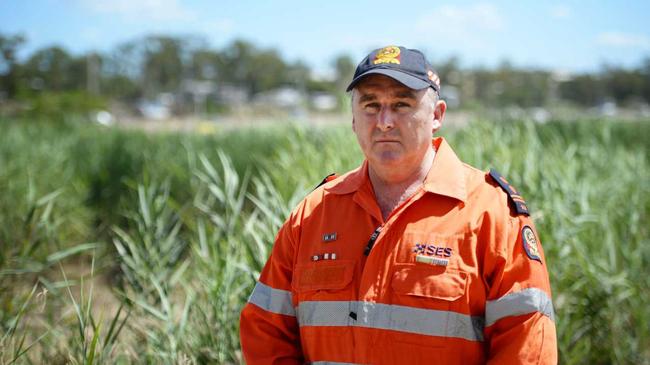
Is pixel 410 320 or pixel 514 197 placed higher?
pixel 514 197

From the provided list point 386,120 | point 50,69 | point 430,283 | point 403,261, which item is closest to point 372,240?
point 403,261

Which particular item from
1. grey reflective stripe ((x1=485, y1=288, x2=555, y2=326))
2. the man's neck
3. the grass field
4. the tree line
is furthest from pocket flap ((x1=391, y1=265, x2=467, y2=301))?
the tree line

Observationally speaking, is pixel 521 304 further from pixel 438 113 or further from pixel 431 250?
pixel 438 113

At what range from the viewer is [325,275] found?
82.7 inches

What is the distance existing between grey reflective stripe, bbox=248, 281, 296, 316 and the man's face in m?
0.56

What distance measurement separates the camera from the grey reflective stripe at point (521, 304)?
1.86 metres

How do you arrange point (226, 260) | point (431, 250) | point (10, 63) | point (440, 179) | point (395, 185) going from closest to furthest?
point (431, 250) → point (440, 179) → point (395, 185) → point (226, 260) → point (10, 63)

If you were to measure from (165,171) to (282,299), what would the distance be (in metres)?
5.94

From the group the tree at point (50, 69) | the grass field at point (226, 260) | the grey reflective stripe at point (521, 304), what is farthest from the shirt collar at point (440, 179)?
the tree at point (50, 69)

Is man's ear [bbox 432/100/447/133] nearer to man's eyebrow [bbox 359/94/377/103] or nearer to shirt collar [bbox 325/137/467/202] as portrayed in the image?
shirt collar [bbox 325/137/467/202]

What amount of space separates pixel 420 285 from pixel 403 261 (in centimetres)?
9

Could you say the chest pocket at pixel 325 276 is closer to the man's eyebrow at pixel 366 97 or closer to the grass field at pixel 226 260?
the man's eyebrow at pixel 366 97

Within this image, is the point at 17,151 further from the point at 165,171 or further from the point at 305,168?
the point at 305,168

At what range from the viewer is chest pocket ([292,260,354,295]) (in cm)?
207
